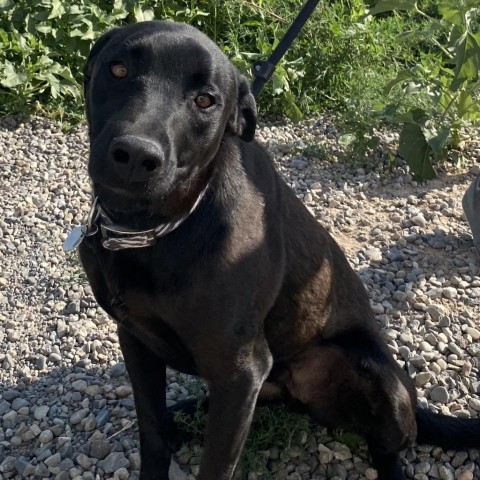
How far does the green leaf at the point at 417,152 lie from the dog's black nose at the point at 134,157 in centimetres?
266

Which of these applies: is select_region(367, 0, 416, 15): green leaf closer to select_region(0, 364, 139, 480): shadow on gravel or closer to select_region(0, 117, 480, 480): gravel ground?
select_region(0, 117, 480, 480): gravel ground

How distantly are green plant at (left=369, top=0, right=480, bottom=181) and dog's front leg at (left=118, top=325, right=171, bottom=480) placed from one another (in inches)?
87.1

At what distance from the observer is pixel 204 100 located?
2.16 m

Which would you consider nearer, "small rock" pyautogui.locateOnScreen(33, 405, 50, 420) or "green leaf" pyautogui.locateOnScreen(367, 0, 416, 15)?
"small rock" pyautogui.locateOnScreen(33, 405, 50, 420)

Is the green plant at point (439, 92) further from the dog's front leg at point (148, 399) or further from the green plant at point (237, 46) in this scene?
the dog's front leg at point (148, 399)

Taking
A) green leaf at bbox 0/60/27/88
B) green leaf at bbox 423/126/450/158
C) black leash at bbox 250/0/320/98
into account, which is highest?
black leash at bbox 250/0/320/98

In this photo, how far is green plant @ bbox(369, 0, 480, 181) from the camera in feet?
12.6

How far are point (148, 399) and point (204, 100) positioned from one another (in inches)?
41.6

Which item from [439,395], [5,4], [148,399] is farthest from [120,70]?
[5,4]

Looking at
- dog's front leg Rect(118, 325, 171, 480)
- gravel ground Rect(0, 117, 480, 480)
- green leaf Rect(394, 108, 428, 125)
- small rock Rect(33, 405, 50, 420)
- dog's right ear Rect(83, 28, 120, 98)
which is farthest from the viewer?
green leaf Rect(394, 108, 428, 125)

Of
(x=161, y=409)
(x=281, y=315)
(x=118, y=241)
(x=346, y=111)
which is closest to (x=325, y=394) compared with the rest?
(x=281, y=315)

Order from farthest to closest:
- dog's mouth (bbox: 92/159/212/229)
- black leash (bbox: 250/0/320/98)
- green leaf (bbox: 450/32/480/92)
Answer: green leaf (bbox: 450/32/480/92), black leash (bbox: 250/0/320/98), dog's mouth (bbox: 92/159/212/229)

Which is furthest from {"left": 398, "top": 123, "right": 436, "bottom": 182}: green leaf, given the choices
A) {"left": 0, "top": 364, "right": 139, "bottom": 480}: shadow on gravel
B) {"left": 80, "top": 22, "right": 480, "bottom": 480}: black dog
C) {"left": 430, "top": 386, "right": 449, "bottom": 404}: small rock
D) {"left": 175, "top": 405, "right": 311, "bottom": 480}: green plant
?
{"left": 0, "top": 364, "right": 139, "bottom": 480}: shadow on gravel

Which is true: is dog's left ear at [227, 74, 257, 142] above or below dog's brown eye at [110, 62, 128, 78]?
below
